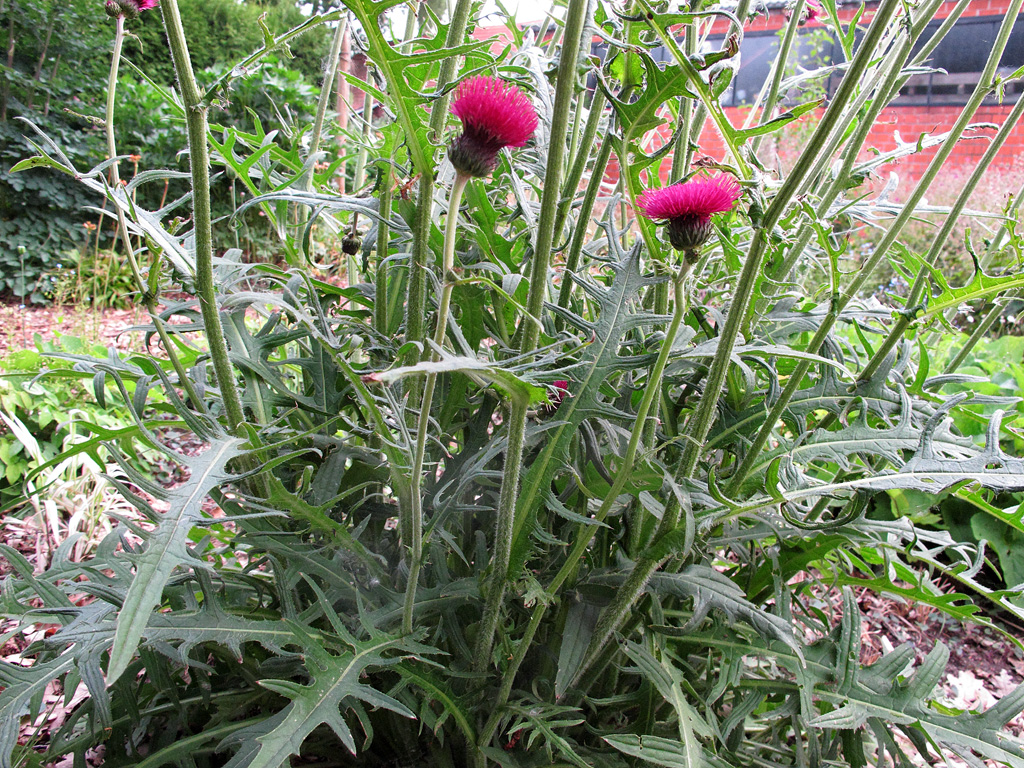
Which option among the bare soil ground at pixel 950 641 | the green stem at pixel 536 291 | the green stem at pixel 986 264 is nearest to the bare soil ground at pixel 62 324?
the bare soil ground at pixel 950 641

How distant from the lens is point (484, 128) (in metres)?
0.66

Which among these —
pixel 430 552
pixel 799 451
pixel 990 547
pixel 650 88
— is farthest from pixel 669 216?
pixel 990 547

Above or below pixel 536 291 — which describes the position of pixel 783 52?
above

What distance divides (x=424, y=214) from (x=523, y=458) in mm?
411

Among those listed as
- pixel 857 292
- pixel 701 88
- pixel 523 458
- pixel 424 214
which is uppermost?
pixel 701 88

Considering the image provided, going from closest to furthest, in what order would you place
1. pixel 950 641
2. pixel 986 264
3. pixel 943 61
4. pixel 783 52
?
pixel 783 52 < pixel 986 264 < pixel 950 641 < pixel 943 61

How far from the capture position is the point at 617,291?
2.97 ft

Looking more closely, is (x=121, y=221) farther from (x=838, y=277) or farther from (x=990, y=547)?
(x=990, y=547)

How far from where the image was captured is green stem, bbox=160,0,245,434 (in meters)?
0.72

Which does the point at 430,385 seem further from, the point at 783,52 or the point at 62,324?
the point at 62,324

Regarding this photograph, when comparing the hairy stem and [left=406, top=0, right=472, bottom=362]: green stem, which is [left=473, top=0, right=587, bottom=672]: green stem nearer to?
the hairy stem

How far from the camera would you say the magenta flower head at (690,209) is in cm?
70

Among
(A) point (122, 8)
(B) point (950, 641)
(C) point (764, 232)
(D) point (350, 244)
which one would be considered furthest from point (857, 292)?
(B) point (950, 641)

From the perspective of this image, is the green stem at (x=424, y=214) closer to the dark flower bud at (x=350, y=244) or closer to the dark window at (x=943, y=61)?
the dark flower bud at (x=350, y=244)
